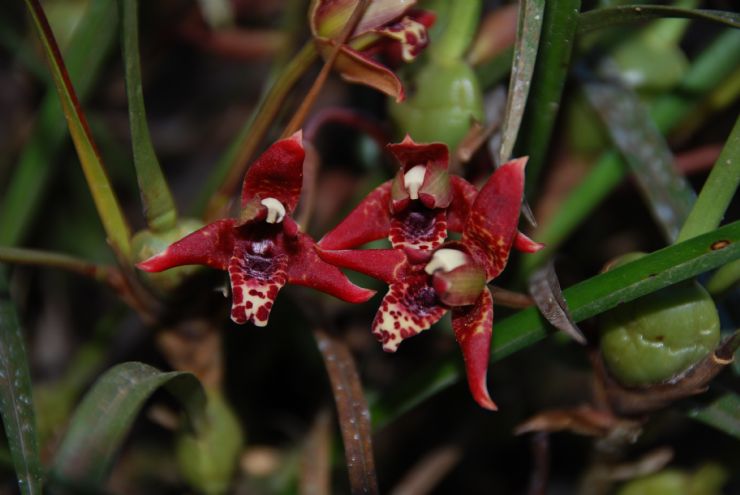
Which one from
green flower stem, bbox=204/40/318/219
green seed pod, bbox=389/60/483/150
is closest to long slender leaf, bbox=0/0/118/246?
green flower stem, bbox=204/40/318/219

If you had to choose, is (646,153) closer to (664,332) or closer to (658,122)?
(658,122)

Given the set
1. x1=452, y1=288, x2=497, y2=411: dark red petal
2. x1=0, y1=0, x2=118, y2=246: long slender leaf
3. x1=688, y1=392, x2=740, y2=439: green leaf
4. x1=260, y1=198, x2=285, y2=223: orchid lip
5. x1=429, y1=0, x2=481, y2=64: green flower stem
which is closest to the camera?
x1=452, y1=288, x2=497, y2=411: dark red petal

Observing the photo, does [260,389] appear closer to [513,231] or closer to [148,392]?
[148,392]

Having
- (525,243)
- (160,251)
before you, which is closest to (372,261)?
(525,243)

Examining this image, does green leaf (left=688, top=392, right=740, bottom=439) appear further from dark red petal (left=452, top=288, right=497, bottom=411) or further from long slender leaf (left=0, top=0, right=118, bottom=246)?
long slender leaf (left=0, top=0, right=118, bottom=246)

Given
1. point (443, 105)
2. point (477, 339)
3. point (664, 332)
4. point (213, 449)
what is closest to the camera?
point (477, 339)

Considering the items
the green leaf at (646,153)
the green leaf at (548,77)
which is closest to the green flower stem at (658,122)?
the green leaf at (646,153)
